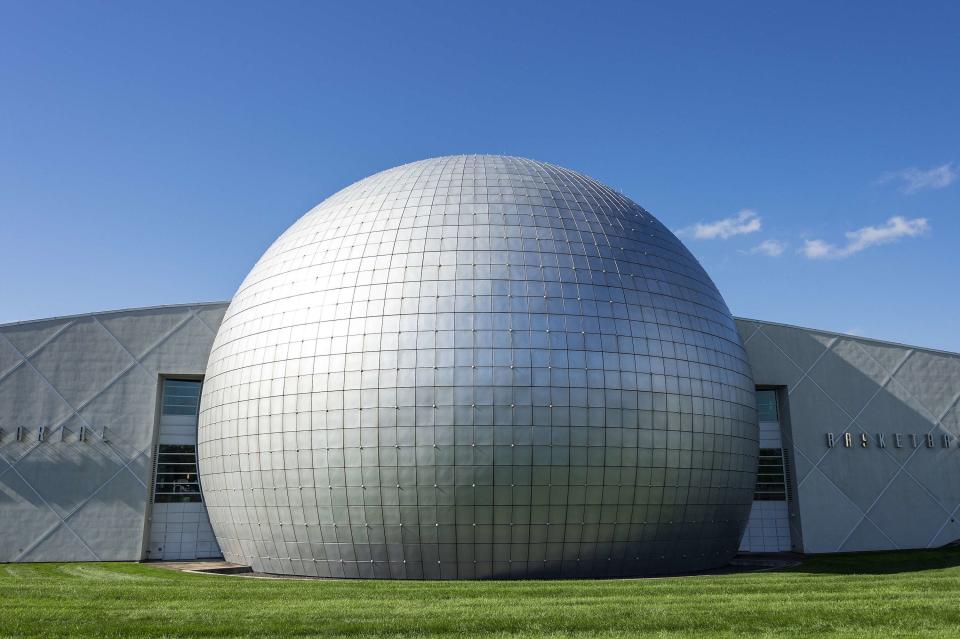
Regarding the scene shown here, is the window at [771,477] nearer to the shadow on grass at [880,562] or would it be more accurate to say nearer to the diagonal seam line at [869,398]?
the diagonal seam line at [869,398]

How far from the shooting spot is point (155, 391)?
30.8 m

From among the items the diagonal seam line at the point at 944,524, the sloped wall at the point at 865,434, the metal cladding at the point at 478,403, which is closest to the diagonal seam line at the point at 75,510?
the metal cladding at the point at 478,403

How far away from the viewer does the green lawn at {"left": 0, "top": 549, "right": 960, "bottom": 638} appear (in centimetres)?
1181

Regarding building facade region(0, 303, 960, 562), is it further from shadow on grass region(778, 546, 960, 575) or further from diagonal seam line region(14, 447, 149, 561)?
shadow on grass region(778, 546, 960, 575)

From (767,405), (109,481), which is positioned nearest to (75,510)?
(109,481)

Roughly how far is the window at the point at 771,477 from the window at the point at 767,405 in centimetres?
147

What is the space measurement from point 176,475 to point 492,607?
69.2 ft

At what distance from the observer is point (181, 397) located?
103ft

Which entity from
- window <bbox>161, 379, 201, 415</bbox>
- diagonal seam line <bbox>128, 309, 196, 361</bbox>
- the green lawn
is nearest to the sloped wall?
the green lawn

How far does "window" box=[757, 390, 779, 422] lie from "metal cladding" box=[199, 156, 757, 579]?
32.1 feet

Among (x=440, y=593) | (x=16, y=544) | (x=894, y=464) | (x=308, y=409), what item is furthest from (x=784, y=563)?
(x=16, y=544)

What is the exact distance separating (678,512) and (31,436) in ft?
83.5

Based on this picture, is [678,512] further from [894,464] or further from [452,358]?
[894,464]

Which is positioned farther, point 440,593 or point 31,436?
point 31,436
